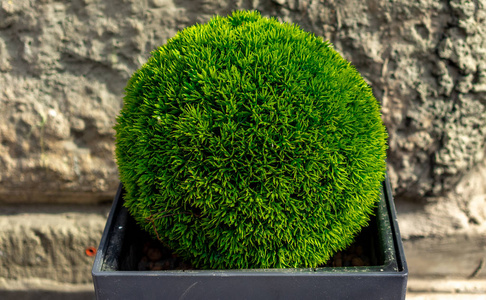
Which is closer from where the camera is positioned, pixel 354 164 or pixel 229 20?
pixel 354 164

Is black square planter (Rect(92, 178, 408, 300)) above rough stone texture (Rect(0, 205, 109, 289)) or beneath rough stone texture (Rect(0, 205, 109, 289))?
above

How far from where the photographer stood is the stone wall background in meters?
2.07

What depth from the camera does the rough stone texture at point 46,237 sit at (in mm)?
2426

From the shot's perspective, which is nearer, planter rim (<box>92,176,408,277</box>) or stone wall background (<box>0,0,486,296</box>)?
planter rim (<box>92,176,408,277</box>)

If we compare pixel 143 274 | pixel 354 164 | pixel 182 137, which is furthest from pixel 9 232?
pixel 354 164

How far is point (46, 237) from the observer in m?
2.43

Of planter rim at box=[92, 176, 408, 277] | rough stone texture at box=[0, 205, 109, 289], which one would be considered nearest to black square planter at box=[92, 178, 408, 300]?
planter rim at box=[92, 176, 408, 277]

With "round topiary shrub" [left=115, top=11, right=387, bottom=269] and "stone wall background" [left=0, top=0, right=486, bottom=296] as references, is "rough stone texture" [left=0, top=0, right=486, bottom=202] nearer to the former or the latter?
"stone wall background" [left=0, top=0, right=486, bottom=296]

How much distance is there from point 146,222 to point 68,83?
3.56 feet

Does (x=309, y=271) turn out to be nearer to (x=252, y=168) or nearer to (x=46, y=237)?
(x=252, y=168)

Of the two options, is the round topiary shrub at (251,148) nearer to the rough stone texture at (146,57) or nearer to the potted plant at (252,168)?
the potted plant at (252,168)

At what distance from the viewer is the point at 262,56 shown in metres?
1.32

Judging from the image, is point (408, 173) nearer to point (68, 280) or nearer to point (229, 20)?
point (229, 20)

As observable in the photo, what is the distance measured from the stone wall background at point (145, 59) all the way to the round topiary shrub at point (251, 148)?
0.74 m
